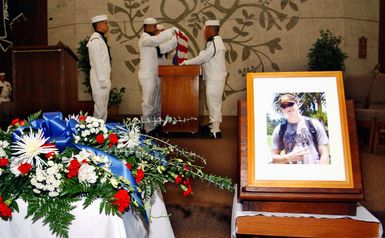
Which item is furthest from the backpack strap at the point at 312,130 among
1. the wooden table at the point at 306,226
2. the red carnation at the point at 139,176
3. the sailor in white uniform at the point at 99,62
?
the sailor in white uniform at the point at 99,62

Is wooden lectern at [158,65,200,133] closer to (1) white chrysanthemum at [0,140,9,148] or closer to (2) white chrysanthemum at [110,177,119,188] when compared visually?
(1) white chrysanthemum at [0,140,9,148]

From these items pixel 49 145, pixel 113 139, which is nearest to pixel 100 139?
pixel 113 139

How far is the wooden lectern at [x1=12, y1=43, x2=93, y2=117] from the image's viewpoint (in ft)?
15.1

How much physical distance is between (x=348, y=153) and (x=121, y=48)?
25.3ft

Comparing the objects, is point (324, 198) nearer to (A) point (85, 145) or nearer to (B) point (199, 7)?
(A) point (85, 145)

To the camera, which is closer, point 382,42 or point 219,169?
point 219,169

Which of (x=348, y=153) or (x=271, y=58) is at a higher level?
(x=271, y=58)

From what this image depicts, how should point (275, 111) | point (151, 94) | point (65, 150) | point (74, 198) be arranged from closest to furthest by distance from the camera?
point (74, 198) < point (65, 150) < point (275, 111) < point (151, 94)

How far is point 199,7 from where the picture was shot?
8.29m

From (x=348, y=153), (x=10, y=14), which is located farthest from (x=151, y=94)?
(x=348, y=153)

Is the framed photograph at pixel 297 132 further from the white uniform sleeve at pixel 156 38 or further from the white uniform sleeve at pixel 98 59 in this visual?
the white uniform sleeve at pixel 98 59

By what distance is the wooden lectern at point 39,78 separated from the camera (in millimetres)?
4598

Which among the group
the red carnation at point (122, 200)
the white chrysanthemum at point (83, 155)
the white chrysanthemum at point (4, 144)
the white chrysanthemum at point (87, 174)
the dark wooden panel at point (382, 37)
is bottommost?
the red carnation at point (122, 200)

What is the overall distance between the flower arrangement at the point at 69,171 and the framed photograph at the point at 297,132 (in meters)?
0.17
